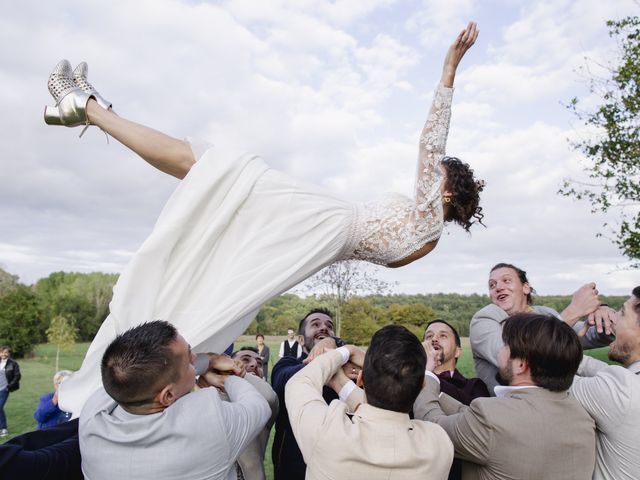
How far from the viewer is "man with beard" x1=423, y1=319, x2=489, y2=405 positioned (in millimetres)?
3525

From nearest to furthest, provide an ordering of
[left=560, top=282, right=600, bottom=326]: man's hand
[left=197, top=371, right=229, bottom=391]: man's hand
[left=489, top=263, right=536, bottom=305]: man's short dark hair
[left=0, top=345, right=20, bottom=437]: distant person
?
[left=197, top=371, right=229, bottom=391]: man's hand → [left=560, top=282, right=600, bottom=326]: man's hand → [left=489, top=263, right=536, bottom=305]: man's short dark hair → [left=0, top=345, right=20, bottom=437]: distant person

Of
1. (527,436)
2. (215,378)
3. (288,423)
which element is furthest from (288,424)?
(527,436)

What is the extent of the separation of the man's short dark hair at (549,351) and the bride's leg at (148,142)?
2055mm

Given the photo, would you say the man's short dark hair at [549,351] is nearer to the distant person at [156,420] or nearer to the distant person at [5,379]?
the distant person at [156,420]

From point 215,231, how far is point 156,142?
22.6 inches

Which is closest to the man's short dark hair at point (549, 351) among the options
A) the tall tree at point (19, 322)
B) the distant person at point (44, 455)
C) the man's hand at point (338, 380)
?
the man's hand at point (338, 380)

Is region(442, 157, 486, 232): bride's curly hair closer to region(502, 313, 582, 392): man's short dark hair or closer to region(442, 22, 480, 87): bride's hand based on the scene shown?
region(442, 22, 480, 87): bride's hand

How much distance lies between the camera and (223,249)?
2.88 metres

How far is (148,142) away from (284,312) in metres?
23.5

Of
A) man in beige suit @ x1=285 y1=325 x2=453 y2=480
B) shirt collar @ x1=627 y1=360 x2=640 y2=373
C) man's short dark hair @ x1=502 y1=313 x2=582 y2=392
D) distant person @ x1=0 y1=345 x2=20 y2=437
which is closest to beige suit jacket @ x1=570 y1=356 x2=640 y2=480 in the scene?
shirt collar @ x1=627 y1=360 x2=640 y2=373

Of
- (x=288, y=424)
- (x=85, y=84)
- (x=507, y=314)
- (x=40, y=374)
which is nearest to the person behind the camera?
(x=85, y=84)

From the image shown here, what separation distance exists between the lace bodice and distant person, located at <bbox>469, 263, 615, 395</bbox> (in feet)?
3.57

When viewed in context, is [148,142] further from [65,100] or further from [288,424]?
[288,424]

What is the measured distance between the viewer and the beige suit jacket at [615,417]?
277cm
